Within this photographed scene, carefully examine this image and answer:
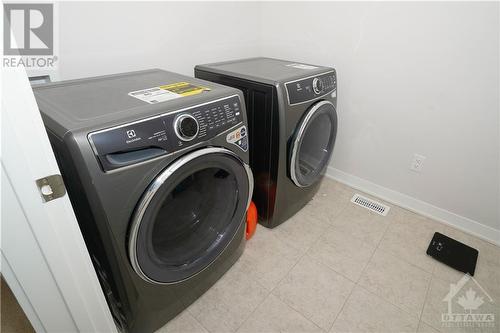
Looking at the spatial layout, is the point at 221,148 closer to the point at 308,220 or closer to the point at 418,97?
the point at 308,220

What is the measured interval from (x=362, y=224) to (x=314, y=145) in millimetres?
587

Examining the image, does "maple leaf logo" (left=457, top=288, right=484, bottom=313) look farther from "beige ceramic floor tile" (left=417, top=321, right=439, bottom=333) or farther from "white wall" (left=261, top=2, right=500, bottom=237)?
"white wall" (left=261, top=2, right=500, bottom=237)

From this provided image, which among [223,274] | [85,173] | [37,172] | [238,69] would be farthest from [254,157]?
[37,172]

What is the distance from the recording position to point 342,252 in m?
1.53

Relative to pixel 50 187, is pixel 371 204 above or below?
below

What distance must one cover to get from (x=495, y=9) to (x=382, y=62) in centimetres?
52

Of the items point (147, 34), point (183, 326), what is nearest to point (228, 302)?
point (183, 326)

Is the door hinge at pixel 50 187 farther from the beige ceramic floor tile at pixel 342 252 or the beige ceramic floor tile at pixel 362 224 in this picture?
the beige ceramic floor tile at pixel 362 224

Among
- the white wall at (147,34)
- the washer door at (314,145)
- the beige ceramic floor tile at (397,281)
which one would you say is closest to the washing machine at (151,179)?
the white wall at (147,34)

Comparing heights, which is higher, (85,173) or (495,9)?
(495,9)

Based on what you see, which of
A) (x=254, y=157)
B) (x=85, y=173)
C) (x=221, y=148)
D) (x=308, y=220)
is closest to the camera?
(x=85, y=173)

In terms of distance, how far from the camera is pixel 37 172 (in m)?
0.57

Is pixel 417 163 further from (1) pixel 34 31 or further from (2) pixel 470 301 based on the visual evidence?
(1) pixel 34 31

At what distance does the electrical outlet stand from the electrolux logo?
2007 mm
